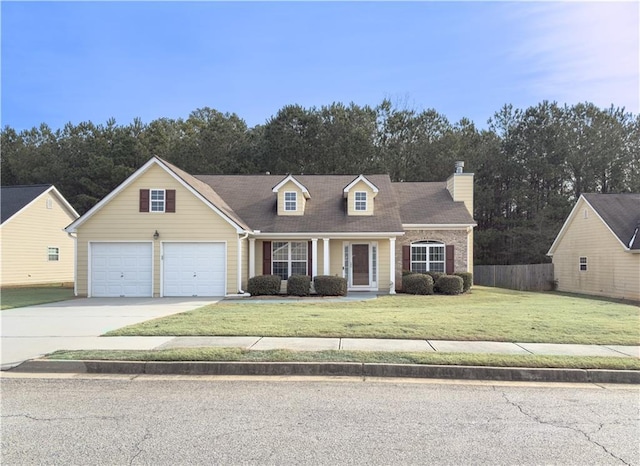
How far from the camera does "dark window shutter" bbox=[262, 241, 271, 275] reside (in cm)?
2188

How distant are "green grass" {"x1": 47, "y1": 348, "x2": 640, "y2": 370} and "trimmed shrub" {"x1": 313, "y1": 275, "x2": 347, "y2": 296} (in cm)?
1156

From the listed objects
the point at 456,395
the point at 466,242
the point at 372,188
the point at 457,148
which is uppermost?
the point at 457,148

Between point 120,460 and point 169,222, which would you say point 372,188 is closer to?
point 169,222

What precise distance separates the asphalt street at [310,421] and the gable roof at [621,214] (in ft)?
60.7

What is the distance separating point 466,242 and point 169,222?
45.3 ft

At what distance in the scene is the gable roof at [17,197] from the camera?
1079 inches

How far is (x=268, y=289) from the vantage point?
19.9m

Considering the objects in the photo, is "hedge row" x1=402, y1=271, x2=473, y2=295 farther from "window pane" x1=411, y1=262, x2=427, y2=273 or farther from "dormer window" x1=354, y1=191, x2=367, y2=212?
"dormer window" x1=354, y1=191, x2=367, y2=212

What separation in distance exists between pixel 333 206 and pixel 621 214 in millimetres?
14674

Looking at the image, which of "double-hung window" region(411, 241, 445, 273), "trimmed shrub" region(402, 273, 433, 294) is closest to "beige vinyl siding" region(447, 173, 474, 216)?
"double-hung window" region(411, 241, 445, 273)

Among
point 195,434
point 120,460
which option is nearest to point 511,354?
point 195,434

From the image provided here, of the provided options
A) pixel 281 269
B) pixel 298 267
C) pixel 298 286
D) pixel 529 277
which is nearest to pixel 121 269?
pixel 281 269

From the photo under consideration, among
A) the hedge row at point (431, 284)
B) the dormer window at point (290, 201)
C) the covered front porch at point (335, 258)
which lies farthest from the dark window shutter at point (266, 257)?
the hedge row at point (431, 284)

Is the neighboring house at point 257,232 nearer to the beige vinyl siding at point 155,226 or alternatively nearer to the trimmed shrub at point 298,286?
the beige vinyl siding at point 155,226
